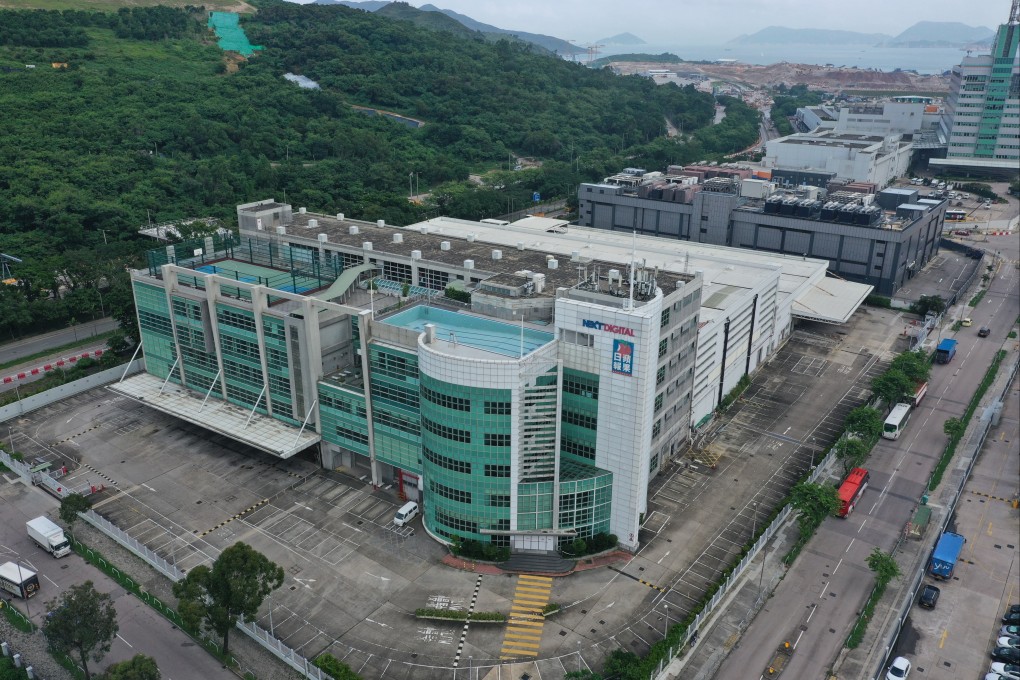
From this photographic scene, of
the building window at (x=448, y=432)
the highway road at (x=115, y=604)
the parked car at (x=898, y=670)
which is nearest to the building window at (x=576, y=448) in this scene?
the building window at (x=448, y=432)

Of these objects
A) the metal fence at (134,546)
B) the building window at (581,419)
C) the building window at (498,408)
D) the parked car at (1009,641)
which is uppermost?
the building window at (498,408)

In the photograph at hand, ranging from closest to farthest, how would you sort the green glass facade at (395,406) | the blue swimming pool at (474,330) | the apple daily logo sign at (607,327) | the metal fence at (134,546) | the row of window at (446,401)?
the apple daily logo sign at (607,327)
the row of window at (446,401)
the metal fence at (134,546)
the blue swimming pool at (474,330)
the green glass facade at (395,406)

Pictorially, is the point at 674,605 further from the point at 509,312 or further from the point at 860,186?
the point at 860,186

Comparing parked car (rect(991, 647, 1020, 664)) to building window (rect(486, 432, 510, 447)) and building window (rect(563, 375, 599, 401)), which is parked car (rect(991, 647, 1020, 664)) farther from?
building window (rect(486, 432, 510, 447))

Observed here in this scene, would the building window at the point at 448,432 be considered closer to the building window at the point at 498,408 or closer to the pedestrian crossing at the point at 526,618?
the building window at the point at 498,408

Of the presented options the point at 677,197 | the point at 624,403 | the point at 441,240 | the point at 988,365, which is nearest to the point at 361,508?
the point at 624,403

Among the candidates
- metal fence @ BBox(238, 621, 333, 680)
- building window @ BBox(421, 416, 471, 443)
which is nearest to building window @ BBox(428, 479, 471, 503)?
building window @ BBox(421, 416, 471, 443)
